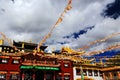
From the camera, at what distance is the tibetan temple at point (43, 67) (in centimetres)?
4394

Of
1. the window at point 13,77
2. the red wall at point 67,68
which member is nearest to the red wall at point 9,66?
the window at point 13,77

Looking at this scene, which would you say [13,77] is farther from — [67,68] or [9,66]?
[67,68]

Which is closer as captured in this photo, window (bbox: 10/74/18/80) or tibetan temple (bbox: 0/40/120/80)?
window (bbox: 10/74/18/80)

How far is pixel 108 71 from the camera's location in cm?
5353

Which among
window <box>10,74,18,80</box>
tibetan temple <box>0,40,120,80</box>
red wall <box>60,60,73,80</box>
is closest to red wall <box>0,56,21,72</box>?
tibetan temple <box>0,40,120,80</box>

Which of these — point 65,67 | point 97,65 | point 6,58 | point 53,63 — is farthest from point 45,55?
point 97,65

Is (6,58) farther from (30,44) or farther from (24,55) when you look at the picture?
(30,44)

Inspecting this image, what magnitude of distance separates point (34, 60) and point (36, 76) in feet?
13.9

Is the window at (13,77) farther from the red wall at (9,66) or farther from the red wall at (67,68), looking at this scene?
the red wall at (67,68)

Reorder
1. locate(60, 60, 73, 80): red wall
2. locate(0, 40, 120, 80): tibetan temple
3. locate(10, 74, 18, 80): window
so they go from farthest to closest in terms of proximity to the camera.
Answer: locate(60, 60, 73, 80): red wall
locate(0, 40, 120, 80): tibetan temple
locate(10, 74, 18, 80): window

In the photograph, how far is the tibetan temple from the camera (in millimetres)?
43938

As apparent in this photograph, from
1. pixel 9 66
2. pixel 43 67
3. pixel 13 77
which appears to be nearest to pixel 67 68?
pixel 43 67

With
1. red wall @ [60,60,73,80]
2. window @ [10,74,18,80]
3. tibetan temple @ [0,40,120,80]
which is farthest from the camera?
red wall @ [60,60,73,80]

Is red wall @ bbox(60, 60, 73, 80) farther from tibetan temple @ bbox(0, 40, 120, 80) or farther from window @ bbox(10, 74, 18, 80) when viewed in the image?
window @ bbox(10, 74, 18, 80)
